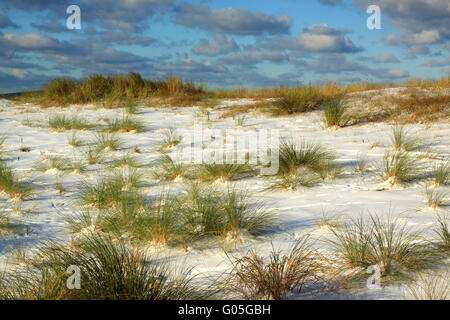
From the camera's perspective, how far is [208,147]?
6.00 meters

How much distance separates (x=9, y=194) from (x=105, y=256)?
2507mm

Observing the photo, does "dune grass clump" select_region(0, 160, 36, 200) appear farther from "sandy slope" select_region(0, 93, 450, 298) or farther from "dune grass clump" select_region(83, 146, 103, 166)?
"dune grass clump" select_region(83, 146, 103, 166)

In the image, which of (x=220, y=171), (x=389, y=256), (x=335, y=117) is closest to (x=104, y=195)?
(x=220, y=171)

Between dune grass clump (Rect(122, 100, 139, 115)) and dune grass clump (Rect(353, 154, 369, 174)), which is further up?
dune grass clump (Rect(122, 100, 139, 115))

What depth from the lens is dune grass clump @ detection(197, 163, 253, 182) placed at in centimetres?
427

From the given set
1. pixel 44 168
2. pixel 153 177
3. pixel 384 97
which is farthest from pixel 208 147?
pixel 384 97

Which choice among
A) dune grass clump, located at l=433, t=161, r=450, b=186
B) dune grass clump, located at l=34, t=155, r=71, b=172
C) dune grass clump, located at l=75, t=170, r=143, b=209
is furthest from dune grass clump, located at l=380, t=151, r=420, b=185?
dune grass clump, located at l=34, t=155, r=71, b=172

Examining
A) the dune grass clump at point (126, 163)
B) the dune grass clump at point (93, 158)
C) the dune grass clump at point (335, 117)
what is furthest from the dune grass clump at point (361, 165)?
the dune grass clump at point (93, 158)

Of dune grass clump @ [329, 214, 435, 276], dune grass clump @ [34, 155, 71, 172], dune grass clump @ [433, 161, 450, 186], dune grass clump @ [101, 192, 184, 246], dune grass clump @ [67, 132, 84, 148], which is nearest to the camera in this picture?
dune grass clump @ [329, 214, 435, 276]

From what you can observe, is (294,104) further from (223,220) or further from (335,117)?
(223,220)

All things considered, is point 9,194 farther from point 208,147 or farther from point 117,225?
point 208,147

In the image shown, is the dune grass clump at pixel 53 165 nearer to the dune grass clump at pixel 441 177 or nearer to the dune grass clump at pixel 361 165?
the dune grass clump at pixel 361 165

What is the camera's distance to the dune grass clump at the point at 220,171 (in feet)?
14.0

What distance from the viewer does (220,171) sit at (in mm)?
4254
